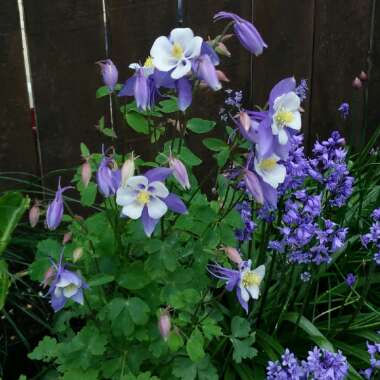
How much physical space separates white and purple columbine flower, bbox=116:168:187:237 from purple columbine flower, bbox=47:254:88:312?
0.66 feet

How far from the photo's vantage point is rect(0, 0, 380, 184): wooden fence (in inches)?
103

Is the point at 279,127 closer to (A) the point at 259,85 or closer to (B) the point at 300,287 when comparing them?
(B) the point at 300,287

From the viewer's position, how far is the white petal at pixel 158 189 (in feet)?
5.16

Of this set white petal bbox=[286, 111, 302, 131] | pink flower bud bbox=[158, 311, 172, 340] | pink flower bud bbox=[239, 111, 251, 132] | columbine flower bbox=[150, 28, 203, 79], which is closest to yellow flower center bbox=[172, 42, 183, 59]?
columbine flower bbox=[150, 28, 203, 79]

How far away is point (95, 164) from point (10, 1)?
98 cm

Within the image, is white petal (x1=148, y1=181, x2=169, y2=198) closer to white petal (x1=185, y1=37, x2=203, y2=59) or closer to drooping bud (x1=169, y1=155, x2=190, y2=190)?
drooping bud (x1=169, y1=155, x2=190, y2=190)

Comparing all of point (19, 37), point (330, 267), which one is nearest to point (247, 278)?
point (330, 267)

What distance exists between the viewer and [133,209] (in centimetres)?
159

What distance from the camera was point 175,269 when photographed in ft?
6.00

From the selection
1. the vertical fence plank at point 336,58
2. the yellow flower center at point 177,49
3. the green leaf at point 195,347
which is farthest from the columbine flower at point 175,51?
the vertical fence plank at point 336,58

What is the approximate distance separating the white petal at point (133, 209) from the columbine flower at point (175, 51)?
1.02ft

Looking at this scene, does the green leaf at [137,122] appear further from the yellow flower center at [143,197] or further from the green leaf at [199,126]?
the yellow flower center at [143,197]

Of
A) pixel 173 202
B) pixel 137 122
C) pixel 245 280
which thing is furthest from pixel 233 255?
pixel 137 122

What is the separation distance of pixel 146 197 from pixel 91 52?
50.4 inches
